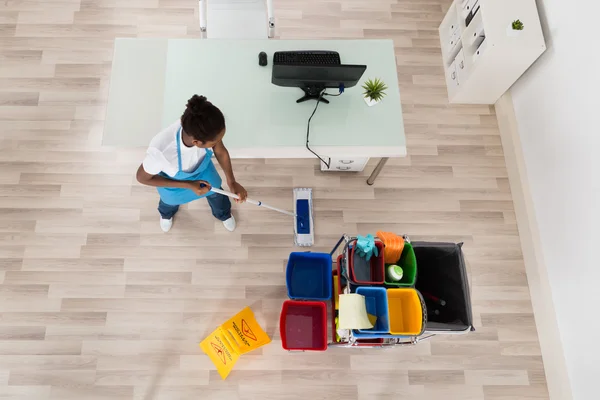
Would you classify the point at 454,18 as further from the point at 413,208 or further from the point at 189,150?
the point at 189,150

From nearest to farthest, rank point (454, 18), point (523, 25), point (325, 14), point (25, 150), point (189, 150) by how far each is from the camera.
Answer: point (189, 150), point (523, 25), point (25, 150), point (454, 18), point (325, 14)

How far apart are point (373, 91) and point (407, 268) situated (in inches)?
36.8

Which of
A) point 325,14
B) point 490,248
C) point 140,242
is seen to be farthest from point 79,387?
point 325,14

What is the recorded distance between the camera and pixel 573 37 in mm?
2475

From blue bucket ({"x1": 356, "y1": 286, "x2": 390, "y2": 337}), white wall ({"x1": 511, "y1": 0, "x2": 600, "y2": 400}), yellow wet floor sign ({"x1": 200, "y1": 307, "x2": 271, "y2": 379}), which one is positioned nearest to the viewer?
blue bucket ({"x1": 356, "y1": 286, "x2": 390, "y2": 337})

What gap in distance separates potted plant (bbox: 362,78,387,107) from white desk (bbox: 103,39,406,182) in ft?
0.12

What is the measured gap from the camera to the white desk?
2.16m

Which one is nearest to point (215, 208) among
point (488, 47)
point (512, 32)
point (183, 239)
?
point (183, 239)

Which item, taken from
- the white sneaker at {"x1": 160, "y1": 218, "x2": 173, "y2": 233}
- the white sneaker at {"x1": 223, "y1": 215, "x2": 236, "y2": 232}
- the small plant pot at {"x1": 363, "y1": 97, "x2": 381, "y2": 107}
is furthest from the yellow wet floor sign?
the small plant pot at {"x1": 363, "y1": 97, "x2": 381, "y2": 107}

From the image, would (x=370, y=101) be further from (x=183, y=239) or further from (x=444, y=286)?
(x=183, y=239)

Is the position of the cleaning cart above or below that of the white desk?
below

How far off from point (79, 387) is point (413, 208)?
2.34 m

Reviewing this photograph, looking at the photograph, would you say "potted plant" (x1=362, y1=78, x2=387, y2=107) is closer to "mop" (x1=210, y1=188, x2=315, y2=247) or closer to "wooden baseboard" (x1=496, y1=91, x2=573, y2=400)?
"mop" (x1=210, y1=188, x2=315, y2=247)

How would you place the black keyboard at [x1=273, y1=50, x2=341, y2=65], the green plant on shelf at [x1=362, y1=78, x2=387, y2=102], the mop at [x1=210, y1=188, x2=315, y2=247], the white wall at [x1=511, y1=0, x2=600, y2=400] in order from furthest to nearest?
1. the mop at [x1=210, y1=188, x2=315, y2=247]
2. the white wall at [x1=511, y1=0, x2=600, y2=400]
3. the green plant on shelf at [x1=362, y1=78, x2=387, y2=102]
4. the black keyboard at [x1=273, y1=50, x2=341, y2=65]
